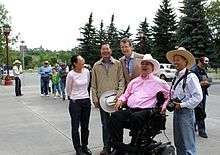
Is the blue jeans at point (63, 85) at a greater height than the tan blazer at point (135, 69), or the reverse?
the tan blazer at point (135, 69)

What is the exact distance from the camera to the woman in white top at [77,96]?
7.75 metres

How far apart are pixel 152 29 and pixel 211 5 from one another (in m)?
7.66

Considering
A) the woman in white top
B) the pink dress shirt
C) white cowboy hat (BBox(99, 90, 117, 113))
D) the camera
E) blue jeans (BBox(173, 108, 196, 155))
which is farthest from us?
the woman in white top

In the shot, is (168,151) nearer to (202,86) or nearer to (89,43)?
(202,86)

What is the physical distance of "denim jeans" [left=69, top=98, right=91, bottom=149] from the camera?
7770 millimetres

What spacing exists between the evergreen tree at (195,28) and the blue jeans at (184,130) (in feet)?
130

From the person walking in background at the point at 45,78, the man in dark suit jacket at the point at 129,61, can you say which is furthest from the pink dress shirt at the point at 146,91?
the person walking in background at the point at 45,78

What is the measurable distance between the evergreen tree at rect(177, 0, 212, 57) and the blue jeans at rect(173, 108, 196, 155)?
130 ft

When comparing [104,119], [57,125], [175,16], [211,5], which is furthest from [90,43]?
[104,119]

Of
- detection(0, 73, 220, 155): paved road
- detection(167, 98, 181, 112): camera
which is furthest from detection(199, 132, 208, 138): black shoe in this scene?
detection(167, 98, 181, 112): camera

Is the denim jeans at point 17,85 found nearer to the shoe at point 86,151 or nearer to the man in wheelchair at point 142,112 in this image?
→ the shoe at point 86,151

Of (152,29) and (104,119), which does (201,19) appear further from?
(104,119)

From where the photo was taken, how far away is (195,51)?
4519cm

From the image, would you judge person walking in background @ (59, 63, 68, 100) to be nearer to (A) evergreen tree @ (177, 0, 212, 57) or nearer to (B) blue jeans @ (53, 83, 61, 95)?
(B) blue jeans @ (53, 83, 61, 95)
